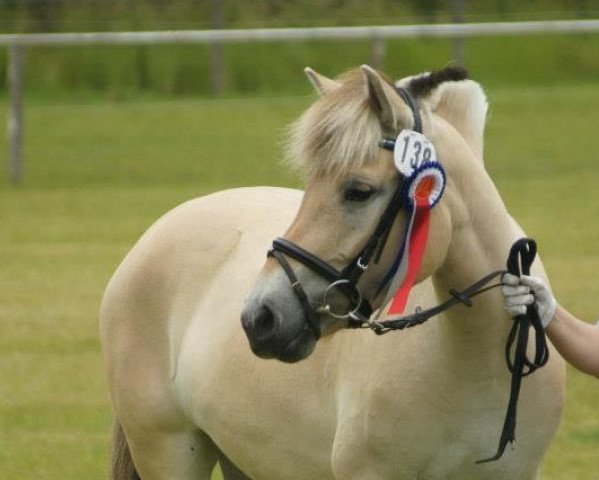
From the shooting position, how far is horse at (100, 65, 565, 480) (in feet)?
13.5

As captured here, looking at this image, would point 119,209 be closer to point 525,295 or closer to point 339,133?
point 525,295

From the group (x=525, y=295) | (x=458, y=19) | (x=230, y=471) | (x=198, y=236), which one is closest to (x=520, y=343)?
(x=525, y=295)

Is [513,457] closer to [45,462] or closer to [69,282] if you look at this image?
[45,462]

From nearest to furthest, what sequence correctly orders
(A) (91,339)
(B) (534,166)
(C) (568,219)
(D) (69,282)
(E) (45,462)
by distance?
(E) (45,462) → (A) (91,339) → (D) (69,282) → (C) (568,219) → (B) (534,166)

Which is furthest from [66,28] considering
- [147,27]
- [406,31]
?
[406,31]

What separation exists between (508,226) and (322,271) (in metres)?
0.71

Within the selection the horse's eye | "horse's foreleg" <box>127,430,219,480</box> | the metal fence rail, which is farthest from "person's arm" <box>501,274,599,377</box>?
the metal fence rail

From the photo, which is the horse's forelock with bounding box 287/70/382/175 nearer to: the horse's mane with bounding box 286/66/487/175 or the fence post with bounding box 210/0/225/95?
the horse's mane with bounding box 286/66/487/175

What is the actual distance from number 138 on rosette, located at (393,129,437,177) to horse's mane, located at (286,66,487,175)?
6 centimetres

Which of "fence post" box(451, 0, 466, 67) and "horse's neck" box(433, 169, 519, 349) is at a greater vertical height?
"horse's neck" box(433, 169, 519, 349)

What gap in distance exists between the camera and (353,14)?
2477 cm

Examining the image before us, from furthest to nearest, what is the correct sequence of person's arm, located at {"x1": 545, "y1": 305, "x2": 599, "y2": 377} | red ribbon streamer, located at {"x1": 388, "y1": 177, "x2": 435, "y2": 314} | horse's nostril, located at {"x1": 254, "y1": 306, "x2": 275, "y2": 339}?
person's arm, located at {"x1": 545, "y1": 305, "x2": 599, "y2": 377}, red ribbon streamer, located at {"x1": 388, "y1": 177, "x2": 435, "y2": 314}, horse's nostril, located at {"x1": 254, "y1": 306, "x2": 275, "y2": 339}

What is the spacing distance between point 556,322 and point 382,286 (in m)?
0.58

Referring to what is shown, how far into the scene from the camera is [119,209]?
16.8 m
